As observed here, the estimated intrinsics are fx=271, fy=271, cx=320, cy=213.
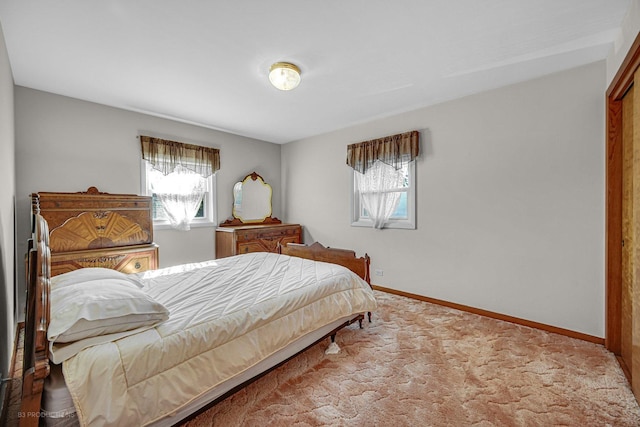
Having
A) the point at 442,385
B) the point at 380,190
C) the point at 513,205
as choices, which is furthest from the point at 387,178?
the point at 442,385

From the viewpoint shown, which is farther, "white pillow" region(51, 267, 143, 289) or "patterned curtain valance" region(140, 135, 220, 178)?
"patterned curtain valance" region(140, 135, 220, 178)

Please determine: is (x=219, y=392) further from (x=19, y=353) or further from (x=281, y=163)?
(x=281, y=163)

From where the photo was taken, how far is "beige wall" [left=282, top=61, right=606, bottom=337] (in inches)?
96.0

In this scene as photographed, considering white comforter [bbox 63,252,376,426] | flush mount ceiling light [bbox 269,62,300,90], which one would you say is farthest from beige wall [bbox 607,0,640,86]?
white comforter [bbox 63,252,376,426]

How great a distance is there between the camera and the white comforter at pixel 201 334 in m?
1.09

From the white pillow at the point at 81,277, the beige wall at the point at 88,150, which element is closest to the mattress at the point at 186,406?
the white pillow at the point at 81,277

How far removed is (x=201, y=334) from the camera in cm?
139

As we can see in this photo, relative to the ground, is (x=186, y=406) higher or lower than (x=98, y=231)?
lower

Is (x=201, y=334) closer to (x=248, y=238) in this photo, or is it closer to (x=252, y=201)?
(x=248, y=238)

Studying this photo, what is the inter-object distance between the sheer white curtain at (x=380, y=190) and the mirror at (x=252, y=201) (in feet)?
6.05

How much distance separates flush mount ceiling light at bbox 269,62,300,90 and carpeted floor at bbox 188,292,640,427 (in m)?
2.33

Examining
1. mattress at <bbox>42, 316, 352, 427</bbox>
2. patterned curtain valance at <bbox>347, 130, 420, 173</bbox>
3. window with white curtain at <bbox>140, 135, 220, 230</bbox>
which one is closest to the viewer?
mattress at <bbox>42, 316, 352, 427</bbox>

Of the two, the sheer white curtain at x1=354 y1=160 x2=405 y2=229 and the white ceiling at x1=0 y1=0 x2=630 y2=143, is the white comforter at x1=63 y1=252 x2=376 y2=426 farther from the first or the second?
the white ceiling at x1=0 y1=0 x2=630 y2=143

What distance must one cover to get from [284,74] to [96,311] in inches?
83.6
